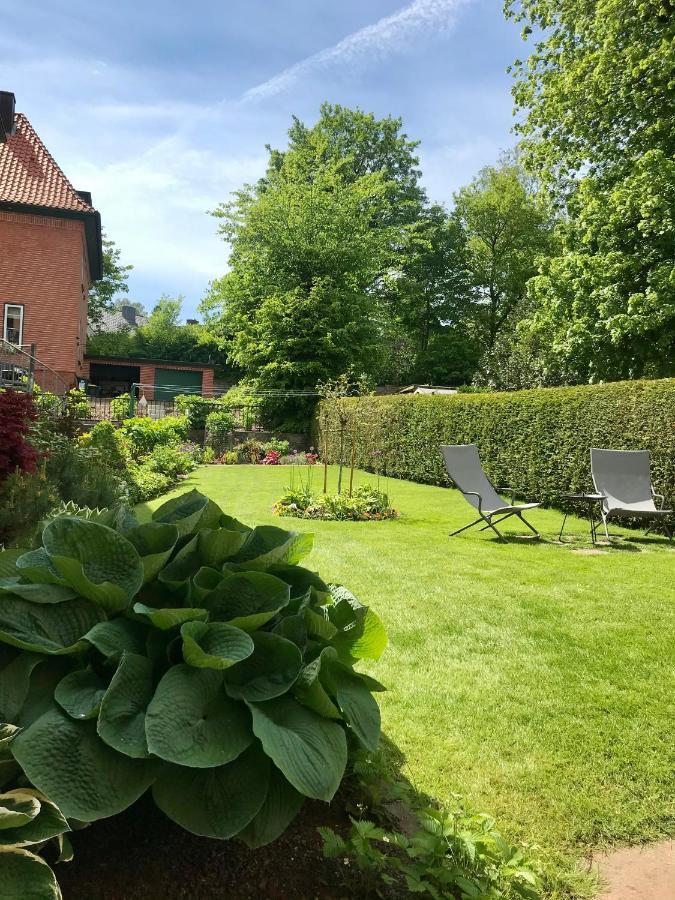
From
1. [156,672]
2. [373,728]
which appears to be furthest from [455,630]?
[156,672]

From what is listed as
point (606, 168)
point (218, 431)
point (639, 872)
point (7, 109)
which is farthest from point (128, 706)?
point (7, 109)

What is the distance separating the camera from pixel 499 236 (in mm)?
35031

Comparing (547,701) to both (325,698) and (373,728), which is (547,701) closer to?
(373,728)

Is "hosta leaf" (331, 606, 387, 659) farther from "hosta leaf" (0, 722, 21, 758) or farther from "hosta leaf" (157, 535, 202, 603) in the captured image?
"hosta leaf" (0, 722, 21, 758)

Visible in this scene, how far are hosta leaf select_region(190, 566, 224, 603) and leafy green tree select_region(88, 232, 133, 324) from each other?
116ft

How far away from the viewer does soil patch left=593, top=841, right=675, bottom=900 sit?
1.81m

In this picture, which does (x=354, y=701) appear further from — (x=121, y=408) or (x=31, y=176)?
(x=31, y=176)

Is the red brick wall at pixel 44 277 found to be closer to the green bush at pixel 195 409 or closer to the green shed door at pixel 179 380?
the green bush at pixel 195 409

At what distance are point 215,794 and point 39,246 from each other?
2333 cm

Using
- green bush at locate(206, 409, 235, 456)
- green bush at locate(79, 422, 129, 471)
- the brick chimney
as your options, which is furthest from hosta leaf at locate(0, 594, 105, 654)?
the brick chimney

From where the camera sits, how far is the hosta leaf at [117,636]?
1.25 m

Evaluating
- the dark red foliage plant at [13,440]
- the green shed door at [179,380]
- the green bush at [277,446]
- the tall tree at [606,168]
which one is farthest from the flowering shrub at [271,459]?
the dark red foliage plant at [13,440]

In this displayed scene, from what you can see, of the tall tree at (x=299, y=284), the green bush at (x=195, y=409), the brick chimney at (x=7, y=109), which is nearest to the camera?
the brick chimney at (x=7, y=109)

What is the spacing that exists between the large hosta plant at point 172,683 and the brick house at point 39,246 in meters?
21.4
